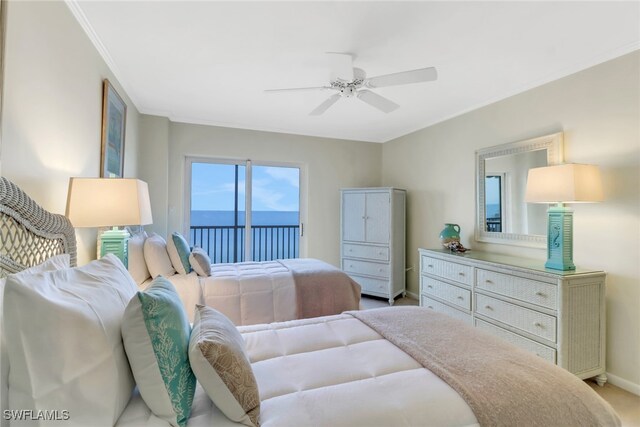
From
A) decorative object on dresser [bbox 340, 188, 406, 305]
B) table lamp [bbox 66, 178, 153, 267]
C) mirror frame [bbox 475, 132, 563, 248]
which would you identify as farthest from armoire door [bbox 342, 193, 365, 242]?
table lamp [bbox 66, 178, 153, 267]

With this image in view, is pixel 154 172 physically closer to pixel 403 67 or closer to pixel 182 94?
pixel 182 94

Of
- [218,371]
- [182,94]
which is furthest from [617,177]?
[182,94]

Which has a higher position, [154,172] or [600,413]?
[154,172]

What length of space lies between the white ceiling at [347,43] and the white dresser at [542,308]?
1.64m

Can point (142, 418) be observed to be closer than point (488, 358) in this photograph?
Yes

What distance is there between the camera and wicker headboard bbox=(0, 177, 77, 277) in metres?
1.04

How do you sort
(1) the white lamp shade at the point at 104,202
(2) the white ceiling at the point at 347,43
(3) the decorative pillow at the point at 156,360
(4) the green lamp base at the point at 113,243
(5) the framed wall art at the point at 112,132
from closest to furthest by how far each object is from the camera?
1. (3) the decorative pillow at the point at 156,360
2. (1) the white lamp shade at the point at 104,202
3. (2) the white ceiling at the point at 347,43
4. (4) the green lamp base at the point at 113,243
5. (5) the framed wall art at the point at 112,132

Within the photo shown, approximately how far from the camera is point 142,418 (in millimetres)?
915

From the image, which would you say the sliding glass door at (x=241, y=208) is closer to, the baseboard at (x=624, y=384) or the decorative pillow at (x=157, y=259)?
the decorative pillow at (x=157, y=259)

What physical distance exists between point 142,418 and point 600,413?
157 cm

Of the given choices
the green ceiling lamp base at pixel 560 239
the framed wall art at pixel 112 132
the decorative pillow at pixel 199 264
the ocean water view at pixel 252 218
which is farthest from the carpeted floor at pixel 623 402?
the framed wall art at pixel 112 132

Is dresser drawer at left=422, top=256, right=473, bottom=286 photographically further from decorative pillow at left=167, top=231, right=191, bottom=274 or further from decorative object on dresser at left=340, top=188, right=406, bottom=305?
decorative pillow at left=167, top=231, right=191, bottom=274

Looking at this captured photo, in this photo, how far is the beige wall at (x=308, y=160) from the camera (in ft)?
13.5

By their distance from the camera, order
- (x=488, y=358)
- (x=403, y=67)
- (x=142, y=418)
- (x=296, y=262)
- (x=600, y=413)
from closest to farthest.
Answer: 1. (x=142, y=418)
2. (x=600, y=413)
3. (x=488, y=358)
4. (x=403, y=67)
5. (x=296, y=262)
